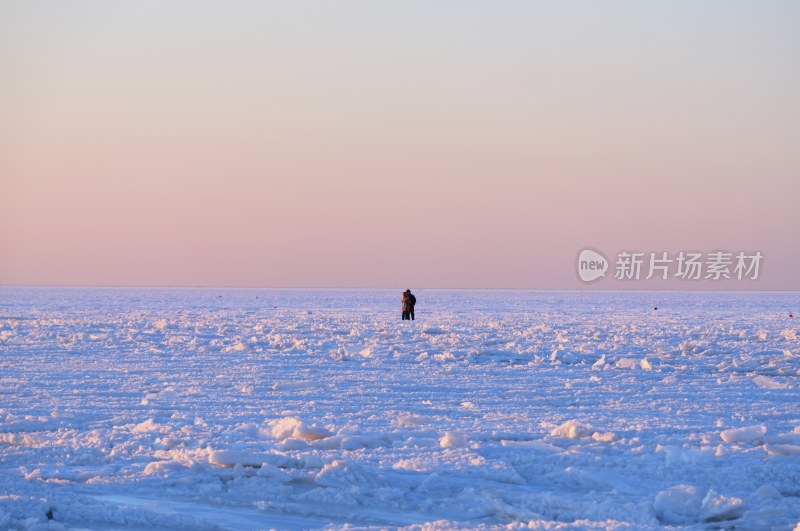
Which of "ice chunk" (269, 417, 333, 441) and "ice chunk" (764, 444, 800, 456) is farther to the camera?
"ice chunk" (269, 417, 333, 441)

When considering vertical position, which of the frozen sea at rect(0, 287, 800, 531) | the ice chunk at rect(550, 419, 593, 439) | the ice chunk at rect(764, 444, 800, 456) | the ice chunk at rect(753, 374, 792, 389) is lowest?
the frozen sea at rect(0, 287, 800, 531)

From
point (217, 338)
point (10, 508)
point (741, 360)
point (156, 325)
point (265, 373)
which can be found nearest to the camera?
point (10, 508)

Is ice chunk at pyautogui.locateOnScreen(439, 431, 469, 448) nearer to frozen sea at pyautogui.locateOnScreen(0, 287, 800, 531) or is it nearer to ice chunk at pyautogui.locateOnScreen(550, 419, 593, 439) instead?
frozen sea at pyautogui.locateOnScreen(0, 287, 800, 531)

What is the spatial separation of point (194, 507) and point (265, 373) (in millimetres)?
7608

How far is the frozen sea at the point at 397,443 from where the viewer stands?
18.1ft

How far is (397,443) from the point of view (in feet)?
24.6

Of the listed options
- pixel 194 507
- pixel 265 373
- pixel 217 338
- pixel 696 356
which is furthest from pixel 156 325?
pixel 194 507

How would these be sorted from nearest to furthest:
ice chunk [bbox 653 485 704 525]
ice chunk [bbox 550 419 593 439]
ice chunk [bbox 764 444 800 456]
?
ice chunk [bbox 653 485 704 525]
ice chunk [bbox 764 444 800 456]
ice chunk [bbox 550 419 593 439]

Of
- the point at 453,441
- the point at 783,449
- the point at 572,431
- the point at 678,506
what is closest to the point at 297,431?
the point at 453,441

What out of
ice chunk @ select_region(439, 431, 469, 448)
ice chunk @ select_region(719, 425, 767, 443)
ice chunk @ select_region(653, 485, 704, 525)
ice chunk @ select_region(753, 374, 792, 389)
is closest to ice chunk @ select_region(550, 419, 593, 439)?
ice chunk @ select_region(439, 431, 469, 448)

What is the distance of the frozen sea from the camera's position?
18.1 ft

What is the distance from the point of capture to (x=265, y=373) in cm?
1325

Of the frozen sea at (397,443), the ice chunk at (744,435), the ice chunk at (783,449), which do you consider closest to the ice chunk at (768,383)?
the frozen sea at (397,443)

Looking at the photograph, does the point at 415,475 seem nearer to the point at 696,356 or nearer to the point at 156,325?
the point at 696,356
